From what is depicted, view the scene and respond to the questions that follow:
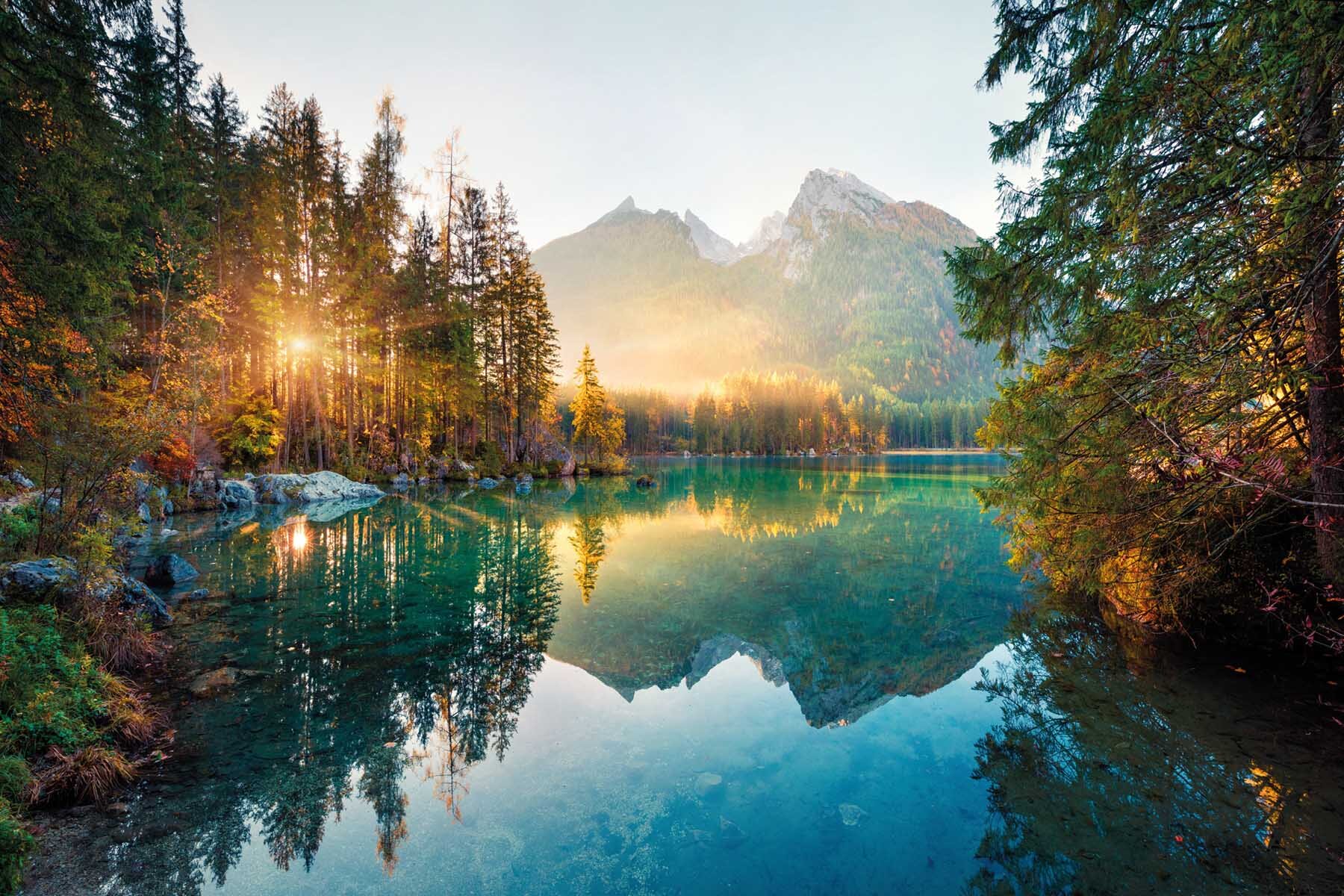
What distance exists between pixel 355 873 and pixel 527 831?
1205mm

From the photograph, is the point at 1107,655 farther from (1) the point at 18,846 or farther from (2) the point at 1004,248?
(1) the point at 18,846

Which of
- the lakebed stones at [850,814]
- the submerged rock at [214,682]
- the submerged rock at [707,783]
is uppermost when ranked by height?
the submerged rock at [214,682]

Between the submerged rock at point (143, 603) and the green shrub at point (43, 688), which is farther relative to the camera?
the submerged rock at point (143, 603)

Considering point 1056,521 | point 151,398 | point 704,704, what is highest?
point 151,398

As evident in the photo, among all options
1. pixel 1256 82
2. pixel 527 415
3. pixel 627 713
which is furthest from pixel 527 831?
pixel 527 415

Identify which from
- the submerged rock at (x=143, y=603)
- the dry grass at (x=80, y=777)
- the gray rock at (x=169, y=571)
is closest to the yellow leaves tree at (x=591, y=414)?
the gray rock at (x=169, y=571)

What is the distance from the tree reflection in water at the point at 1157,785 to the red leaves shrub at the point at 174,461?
24433 millimetres

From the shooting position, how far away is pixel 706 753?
534 cm

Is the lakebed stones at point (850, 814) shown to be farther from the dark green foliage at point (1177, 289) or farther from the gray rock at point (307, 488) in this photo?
the gray rock at point (307, 488)

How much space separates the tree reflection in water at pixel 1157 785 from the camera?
3.48 metres

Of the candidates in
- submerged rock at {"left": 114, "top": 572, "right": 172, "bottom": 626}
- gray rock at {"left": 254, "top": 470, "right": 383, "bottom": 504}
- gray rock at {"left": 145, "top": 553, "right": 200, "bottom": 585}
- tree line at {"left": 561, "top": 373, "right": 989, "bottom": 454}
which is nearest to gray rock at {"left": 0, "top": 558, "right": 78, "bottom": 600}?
submerged rock at {"left": 114, "top": 572, "right": 172, "bottom": 626}

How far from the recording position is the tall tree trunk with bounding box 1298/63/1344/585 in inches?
133

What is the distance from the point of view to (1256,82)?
361cm

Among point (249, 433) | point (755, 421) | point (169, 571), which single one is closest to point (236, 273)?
point (249, 433)
